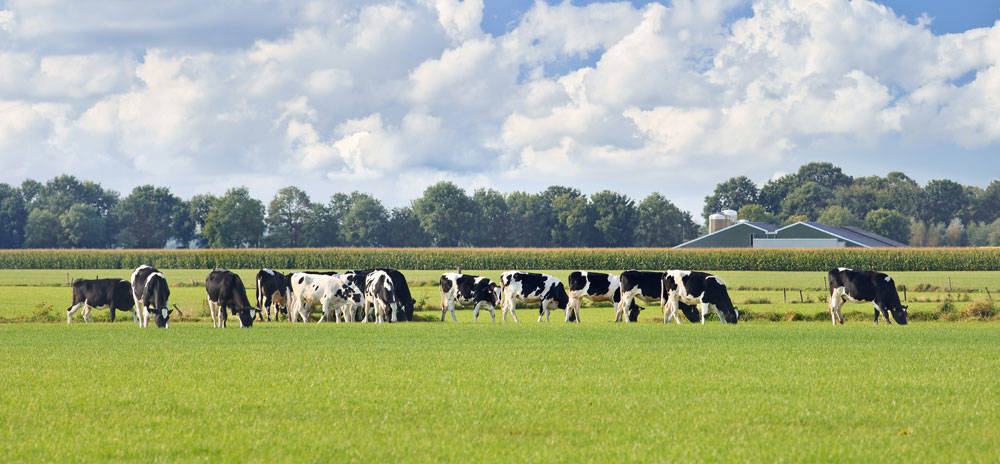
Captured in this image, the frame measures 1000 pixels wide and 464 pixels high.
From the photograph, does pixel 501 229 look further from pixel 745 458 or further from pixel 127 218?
pixel 745 458

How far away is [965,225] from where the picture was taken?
138 meters

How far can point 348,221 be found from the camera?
13000 centimetres

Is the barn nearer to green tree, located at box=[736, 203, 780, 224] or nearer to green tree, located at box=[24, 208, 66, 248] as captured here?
green tree, located at box=[736, 203, 780, 224]

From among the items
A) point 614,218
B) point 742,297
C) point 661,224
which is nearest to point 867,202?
point 661,224

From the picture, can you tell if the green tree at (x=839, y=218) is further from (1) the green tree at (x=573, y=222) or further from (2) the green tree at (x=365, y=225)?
(2) the green tree at (x=365, y=225)

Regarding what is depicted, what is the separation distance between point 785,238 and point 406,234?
2248 inches

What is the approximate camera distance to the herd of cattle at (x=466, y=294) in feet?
97.8

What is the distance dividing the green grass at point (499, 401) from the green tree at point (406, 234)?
109 metres

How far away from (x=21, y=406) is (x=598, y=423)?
23.9 feet

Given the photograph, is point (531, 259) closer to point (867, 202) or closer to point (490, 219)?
point (490, 219)

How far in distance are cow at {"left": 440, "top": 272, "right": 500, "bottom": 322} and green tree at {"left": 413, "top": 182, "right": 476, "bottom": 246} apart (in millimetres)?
93287

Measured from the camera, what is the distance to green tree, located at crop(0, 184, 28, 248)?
5231 inches

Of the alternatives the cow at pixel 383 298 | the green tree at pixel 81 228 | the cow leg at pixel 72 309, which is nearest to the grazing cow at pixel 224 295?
the cow at pixel 383 298

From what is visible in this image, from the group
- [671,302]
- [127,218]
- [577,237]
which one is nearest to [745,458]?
[671,302]
